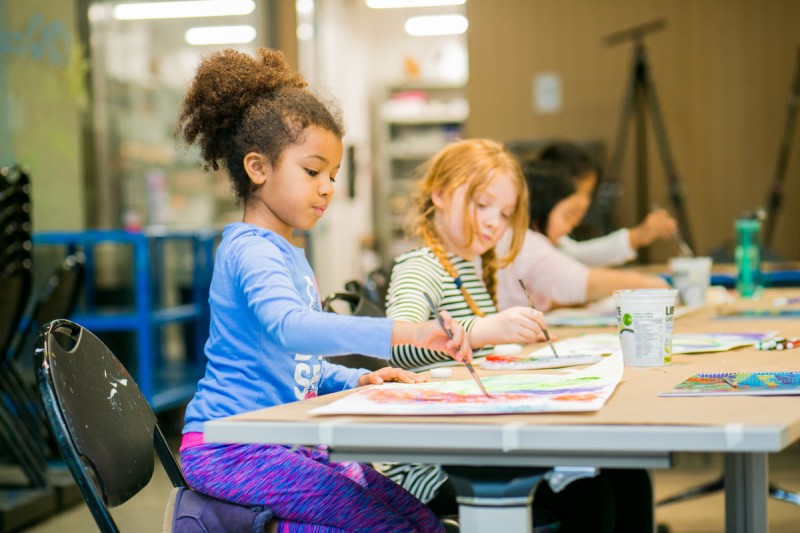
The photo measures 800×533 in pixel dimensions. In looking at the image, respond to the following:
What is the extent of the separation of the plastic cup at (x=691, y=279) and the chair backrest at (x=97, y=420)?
5.58ft

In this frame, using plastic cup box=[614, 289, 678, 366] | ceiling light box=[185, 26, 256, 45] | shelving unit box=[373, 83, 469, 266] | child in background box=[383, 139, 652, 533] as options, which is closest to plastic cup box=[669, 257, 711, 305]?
child in background box=[383, 139, 652, 533]

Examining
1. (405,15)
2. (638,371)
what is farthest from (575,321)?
(405,15)

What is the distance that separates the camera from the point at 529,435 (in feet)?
2.89

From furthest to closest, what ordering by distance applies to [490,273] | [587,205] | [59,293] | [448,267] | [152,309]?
[152,309], [59,293], [587,205], [490,273], [448,267]

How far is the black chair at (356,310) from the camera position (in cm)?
168

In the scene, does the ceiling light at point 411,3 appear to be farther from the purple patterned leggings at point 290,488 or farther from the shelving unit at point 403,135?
the purple patterned leggings at point 290,488

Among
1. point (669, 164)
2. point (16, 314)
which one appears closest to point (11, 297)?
point (16, 314)

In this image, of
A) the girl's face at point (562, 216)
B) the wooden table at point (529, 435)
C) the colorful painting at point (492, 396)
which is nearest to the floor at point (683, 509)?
the girl's face at point (562, 216)

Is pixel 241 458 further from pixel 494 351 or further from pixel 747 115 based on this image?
pixel 747 115

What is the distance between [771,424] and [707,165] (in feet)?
18.3

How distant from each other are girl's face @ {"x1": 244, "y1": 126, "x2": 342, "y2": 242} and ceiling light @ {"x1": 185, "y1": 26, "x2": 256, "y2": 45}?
5088 mm

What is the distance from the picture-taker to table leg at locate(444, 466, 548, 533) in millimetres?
925

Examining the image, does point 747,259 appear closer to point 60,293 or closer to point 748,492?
point 748,492

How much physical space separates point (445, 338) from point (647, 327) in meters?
0.42
